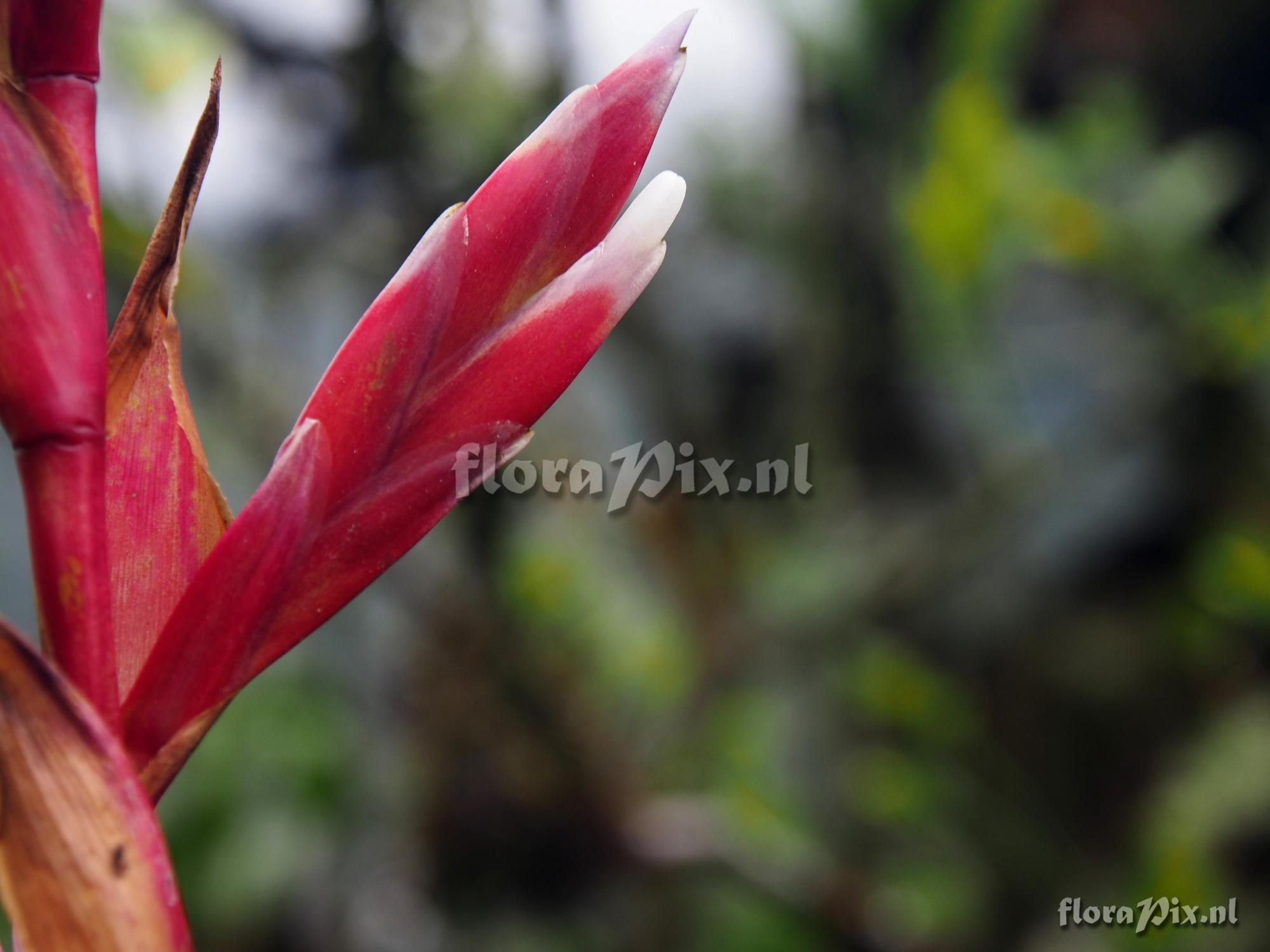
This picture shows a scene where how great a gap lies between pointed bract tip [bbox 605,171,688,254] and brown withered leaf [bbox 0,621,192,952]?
0.13 metres

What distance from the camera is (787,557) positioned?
4.81 ft

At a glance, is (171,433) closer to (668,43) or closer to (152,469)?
(152,469)

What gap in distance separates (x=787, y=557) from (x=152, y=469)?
1290 millimetres

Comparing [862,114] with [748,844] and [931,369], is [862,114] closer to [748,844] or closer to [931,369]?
[931,369]

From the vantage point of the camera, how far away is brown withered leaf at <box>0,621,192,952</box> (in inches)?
7.0

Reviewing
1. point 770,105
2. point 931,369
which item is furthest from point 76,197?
point 770,105

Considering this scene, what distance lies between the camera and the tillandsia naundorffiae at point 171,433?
0.59 ft

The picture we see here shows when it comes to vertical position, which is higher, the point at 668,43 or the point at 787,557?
the point at 787,557
